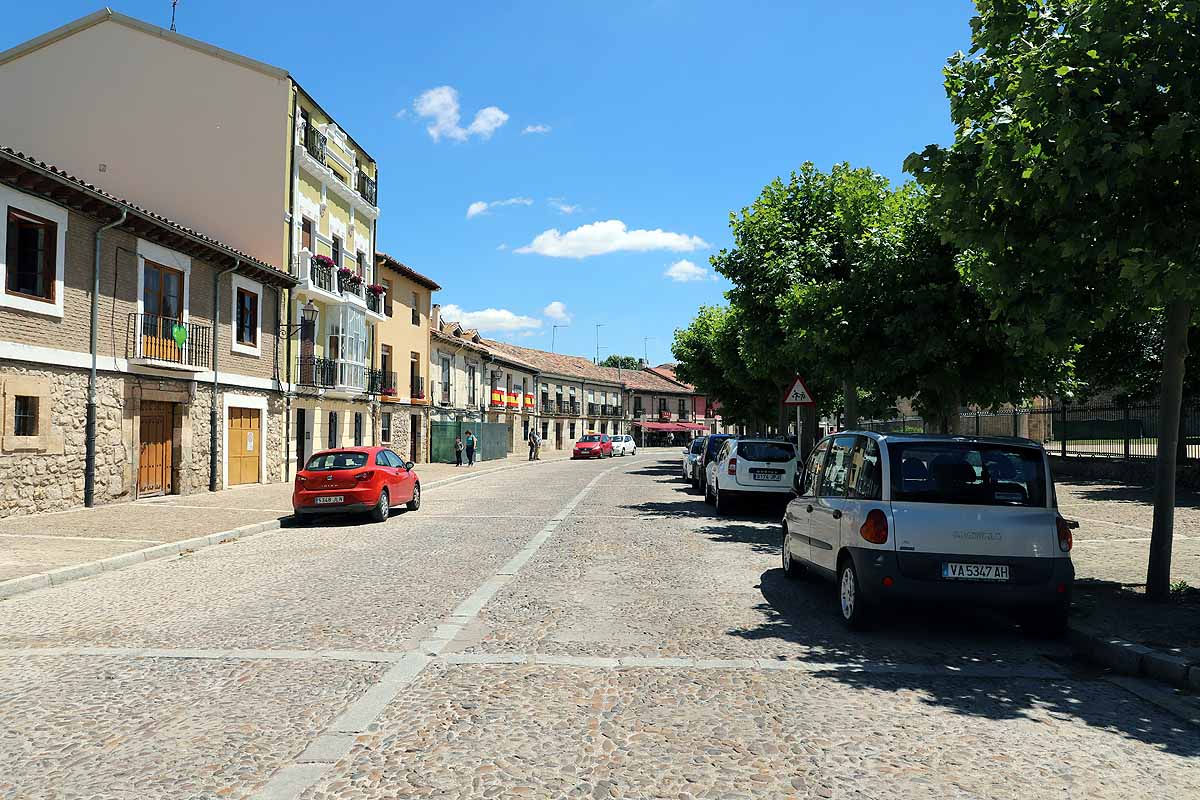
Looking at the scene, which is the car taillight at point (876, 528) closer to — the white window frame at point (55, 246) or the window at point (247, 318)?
the white window frame at point (55, 246)

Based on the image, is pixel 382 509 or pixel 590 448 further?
pixel 590 448

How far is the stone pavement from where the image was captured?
1056 centimetres

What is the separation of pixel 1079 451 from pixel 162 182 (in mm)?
27051

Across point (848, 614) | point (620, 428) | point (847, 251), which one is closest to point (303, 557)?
point (848, 614)

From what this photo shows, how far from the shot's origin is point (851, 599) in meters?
6.93

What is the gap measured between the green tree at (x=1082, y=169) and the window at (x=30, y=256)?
577 inches

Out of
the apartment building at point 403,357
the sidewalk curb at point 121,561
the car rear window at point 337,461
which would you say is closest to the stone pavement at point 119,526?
the sidewalk curb at point 121,561

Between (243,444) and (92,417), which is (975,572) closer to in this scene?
(92,417)

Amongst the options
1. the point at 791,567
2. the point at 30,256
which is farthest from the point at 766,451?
the point at 30,256

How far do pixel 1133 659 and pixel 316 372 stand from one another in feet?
83.1

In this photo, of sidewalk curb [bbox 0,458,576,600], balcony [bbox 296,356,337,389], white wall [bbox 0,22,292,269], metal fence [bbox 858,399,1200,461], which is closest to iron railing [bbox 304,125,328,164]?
white wall [bbox 0,22,292,269]

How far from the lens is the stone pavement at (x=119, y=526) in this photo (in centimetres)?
1056

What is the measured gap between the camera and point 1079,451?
24188 millimetres

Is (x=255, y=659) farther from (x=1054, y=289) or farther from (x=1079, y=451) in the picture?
(x=1079, y=451)
